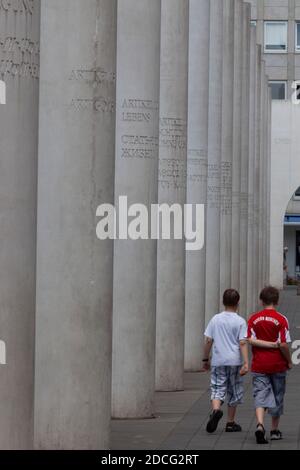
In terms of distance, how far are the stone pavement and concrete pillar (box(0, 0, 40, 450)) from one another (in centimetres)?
431

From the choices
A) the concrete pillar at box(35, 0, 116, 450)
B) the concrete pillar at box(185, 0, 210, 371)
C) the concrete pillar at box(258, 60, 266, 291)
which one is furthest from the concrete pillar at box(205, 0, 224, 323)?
the concrete pillar at box(258, 60, 266, 291)

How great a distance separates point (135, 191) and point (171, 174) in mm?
3918

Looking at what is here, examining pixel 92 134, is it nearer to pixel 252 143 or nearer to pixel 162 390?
pixel 162 390

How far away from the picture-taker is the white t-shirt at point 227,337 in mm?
16953

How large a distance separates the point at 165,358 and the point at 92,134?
28.6 ft

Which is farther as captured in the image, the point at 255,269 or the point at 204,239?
the point at 255,269

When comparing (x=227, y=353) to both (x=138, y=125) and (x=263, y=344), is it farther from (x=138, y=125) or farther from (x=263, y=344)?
(x=138, y=125)

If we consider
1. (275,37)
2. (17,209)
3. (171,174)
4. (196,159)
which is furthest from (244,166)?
(275,37)

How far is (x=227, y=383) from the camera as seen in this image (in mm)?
17297

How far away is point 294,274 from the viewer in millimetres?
89562

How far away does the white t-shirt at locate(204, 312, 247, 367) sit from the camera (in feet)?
55.6

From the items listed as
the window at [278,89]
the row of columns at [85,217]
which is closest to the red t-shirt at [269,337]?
the row of columns at [85,217]

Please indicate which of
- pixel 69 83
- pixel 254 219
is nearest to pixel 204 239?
A: pixel 69 83
